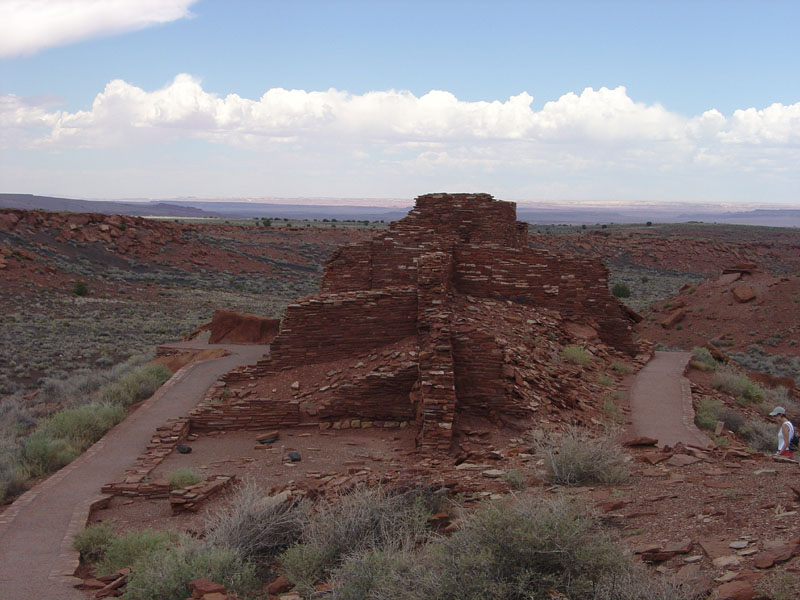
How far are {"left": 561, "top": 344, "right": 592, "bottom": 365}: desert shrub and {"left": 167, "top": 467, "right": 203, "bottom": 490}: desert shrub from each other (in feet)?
24.0

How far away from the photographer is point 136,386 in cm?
1374

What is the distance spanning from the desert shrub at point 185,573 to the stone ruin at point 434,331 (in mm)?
3903

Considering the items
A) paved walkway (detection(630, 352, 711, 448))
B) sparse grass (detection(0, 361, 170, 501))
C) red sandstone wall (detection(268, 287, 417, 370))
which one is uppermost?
red sandstone wall (detection(268, 287, 417, 370))

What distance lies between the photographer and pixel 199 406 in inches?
454

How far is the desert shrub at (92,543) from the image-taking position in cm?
684

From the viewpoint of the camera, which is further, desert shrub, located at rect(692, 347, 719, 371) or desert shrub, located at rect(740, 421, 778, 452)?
desert shrub, located at rect(692, 347, 719, 371)

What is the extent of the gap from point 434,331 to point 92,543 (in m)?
5.68

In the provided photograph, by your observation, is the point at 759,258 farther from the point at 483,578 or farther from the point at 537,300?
the point at 483,578

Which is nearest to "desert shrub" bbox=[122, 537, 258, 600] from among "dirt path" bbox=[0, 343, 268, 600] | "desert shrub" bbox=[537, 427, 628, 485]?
"dirt path" bbox=[0, 343, 268, 600]

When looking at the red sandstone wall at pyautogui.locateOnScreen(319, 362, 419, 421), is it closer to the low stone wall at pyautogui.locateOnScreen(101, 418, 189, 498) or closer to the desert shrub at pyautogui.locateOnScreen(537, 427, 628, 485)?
the low stone wall at pyautogui.locateOnScreen(101, 418, 189, 498)

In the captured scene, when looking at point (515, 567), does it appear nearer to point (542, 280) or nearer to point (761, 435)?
point (761, 435)

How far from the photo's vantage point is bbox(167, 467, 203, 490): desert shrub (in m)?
8.47

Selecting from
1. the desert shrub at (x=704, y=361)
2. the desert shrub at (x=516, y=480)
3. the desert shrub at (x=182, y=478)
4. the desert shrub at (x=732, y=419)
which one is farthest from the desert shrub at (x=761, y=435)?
the desert shrub at (x=182, y=478)

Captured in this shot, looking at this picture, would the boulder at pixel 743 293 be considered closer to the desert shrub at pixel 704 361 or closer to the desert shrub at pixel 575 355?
the desert shrub at pixel 704 361
